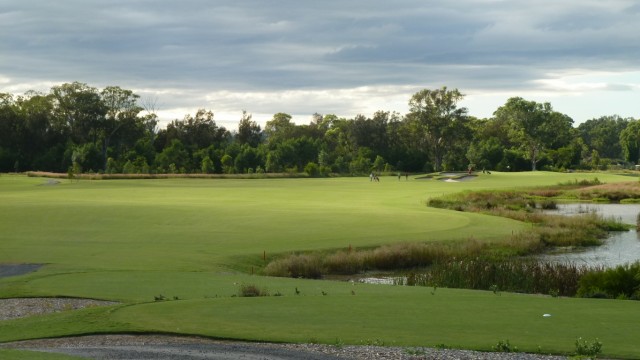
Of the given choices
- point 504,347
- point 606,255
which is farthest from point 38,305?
point 606,255

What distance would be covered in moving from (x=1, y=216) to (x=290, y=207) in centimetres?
2090

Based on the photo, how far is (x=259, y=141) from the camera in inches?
6668

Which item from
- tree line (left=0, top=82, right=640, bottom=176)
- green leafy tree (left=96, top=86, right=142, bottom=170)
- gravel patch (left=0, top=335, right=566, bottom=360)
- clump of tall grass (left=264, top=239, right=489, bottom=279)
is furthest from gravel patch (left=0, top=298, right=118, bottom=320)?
green leafy tree (left=96, top=86, right=142, bottom=170)

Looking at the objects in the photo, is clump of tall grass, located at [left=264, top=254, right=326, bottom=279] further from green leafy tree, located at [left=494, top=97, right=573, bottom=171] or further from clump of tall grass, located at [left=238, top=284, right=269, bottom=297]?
green leafy tree, located at [left=494, top=97, right=573, bottom=171]

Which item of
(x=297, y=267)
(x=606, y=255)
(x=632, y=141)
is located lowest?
(x=606, y=255)

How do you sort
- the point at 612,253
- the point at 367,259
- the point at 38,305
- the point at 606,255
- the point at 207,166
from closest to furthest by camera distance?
the point at 38,305
the point at 367,259
the point at 606,255
the point at 612,253
the point at 207,166

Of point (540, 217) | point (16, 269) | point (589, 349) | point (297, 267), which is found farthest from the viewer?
point (540, 217)

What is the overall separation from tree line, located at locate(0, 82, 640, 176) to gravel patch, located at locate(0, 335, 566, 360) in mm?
107211

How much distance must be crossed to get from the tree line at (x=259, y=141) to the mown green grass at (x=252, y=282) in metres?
71.7

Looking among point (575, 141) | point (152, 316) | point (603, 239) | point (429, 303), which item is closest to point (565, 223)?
point (603, 239)

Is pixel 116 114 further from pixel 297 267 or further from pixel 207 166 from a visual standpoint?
pixel 297 267

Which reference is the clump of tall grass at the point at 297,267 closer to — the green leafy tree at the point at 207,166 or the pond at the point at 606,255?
the pond at the point at 606,255

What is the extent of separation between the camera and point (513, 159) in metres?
150

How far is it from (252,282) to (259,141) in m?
144
